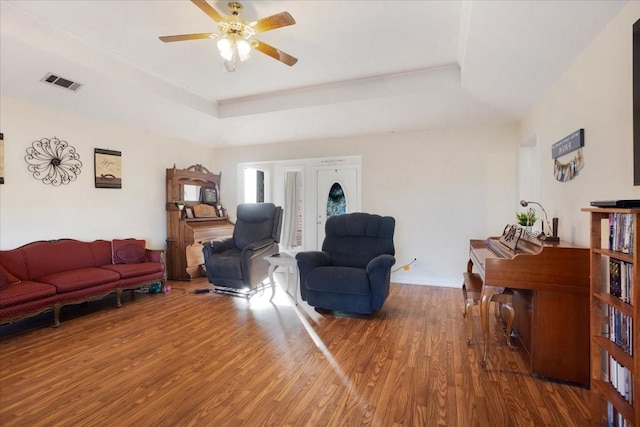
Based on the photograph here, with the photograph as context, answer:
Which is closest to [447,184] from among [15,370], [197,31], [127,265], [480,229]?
[480,229]

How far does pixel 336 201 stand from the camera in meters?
5.51

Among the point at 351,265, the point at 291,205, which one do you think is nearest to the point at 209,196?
the point at 291,205

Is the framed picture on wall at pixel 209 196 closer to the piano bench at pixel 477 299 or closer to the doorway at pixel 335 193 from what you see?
the doorway at pixel 335 193

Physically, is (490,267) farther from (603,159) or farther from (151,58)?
(151,58)

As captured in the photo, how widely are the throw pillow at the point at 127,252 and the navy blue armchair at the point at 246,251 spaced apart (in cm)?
80

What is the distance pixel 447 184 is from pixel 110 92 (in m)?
4.50

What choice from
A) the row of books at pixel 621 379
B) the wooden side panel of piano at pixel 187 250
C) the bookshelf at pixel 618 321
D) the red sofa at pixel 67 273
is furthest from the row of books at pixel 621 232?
the wooden side panel of piano at pixel 187 250

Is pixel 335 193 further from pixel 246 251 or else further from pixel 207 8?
pixel 207 8

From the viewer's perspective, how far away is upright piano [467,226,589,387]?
2033 millimetres

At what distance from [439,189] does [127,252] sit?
14.4ft

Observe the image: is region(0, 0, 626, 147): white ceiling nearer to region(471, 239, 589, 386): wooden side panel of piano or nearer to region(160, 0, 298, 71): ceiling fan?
region(160, 0, 298, 71): ceiling fan

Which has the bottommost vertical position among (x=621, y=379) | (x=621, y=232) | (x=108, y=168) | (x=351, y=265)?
(x=621, y=379)

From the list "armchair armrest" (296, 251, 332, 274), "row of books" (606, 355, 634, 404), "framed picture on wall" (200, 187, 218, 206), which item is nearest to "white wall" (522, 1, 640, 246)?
"row of books" (606, 355, 634, 404)

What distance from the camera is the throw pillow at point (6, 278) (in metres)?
2.84
